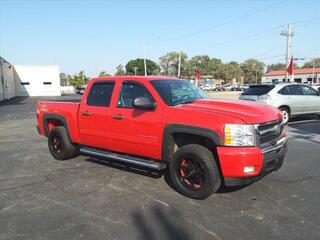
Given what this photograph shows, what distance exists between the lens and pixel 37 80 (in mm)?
53062

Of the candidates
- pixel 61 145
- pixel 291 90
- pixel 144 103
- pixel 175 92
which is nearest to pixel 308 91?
pixel 291 90

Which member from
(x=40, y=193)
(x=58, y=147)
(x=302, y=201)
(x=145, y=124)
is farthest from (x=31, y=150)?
(x=302, y=201)

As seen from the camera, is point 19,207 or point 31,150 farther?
point 31,150

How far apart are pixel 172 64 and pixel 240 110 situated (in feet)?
360

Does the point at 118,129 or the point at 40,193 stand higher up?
the point at 118,129

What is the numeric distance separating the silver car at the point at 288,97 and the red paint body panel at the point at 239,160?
8.14m

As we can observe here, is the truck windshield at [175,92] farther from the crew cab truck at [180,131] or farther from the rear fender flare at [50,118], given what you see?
the rear fender flare at [50,118]

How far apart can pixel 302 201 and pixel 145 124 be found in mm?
2600

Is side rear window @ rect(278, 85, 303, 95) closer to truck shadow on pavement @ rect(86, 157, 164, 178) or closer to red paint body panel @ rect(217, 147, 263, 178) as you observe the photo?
truck shadow on pavement @ rect(86, 157, 164, 178)

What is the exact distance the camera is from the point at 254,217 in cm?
400

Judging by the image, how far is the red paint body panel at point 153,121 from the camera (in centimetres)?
426

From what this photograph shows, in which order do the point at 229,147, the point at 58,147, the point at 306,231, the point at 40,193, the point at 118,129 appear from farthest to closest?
the point at 58,147
the point at 118,129
the point at 40,193
the point at 229,147
the point at 306,231

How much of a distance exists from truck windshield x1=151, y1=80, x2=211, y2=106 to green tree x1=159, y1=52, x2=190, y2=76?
104907mm

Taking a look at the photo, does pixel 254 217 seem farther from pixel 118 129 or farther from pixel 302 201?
pixel 118 129
